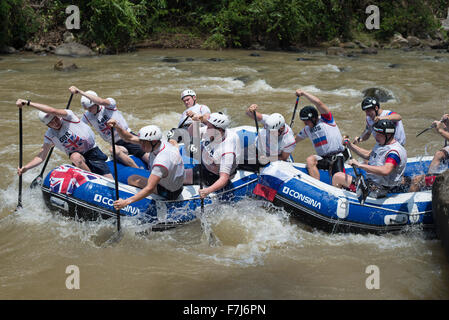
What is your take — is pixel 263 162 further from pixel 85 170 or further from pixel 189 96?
pixel 85 170

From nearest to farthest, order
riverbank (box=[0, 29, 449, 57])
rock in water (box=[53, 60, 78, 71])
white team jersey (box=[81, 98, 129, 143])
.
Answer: white team jersey (box=[81, 98, 129, 143]) → rock in water (box=[53, 60, 78, 71]) → riverbank (box=[0, 29, 449, 57])

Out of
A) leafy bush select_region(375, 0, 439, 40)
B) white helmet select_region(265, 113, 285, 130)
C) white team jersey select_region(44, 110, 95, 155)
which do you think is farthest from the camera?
leafy bush select_region(375, 0, 439, 40)

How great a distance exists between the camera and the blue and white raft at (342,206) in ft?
17.4

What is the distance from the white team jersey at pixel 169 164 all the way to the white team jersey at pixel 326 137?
2094 mm

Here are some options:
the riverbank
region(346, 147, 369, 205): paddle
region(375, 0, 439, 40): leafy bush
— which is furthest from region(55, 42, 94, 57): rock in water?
region(375, 0, 439, 40): leafy bush

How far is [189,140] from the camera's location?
6.73 metres

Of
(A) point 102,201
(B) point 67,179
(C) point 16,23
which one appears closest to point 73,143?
(B) point 67,179

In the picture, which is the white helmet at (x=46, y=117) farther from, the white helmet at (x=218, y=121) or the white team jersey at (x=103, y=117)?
the white helmet at (x=218, y=121)

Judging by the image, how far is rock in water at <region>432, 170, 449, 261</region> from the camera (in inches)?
188

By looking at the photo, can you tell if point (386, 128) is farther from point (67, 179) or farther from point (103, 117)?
point (103, 117)

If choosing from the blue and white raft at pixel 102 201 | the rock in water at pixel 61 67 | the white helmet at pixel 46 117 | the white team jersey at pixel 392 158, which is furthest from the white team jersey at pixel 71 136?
the rock in water at pixel 61 67

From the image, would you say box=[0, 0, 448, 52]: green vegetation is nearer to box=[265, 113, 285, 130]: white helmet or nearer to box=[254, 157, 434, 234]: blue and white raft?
box=[265, 113, 285, 130]: white helmet

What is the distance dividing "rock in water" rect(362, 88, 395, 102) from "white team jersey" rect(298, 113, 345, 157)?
6.26m

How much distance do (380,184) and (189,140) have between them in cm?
282
